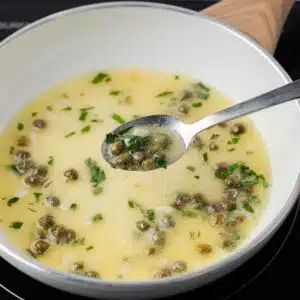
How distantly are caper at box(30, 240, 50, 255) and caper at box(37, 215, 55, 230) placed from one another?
3 centimetres

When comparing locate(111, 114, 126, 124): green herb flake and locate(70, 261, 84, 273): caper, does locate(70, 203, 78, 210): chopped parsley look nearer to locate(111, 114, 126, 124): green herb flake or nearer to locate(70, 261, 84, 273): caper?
locate(70, 261, 84, 273): caper

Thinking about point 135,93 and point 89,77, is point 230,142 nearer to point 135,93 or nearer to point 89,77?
point 135,93

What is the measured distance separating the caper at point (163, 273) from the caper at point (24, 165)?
362mm

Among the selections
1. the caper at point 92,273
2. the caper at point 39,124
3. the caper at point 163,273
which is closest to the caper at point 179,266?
the caper at point 163,273

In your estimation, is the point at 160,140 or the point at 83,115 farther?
the point at 83,115

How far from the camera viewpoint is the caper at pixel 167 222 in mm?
1338

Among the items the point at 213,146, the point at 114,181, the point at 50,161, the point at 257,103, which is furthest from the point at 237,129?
the point at 50,161

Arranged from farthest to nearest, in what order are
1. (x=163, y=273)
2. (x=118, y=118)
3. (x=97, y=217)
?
(x=118, y=118) → (x=97, y=217) → (x=163, y=273)

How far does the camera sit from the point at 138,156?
1405mm

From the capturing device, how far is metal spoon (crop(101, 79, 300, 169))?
133 cm

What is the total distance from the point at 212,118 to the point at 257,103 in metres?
0.10

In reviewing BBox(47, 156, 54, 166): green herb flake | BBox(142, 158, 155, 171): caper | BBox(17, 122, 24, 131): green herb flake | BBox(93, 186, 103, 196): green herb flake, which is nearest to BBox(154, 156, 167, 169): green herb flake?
BBox(142, 158, 155, 171): caper

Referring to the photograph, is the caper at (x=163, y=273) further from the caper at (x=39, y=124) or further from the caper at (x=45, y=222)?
the caper at (x=39, y=124)

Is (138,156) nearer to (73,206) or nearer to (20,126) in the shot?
(73,206)
